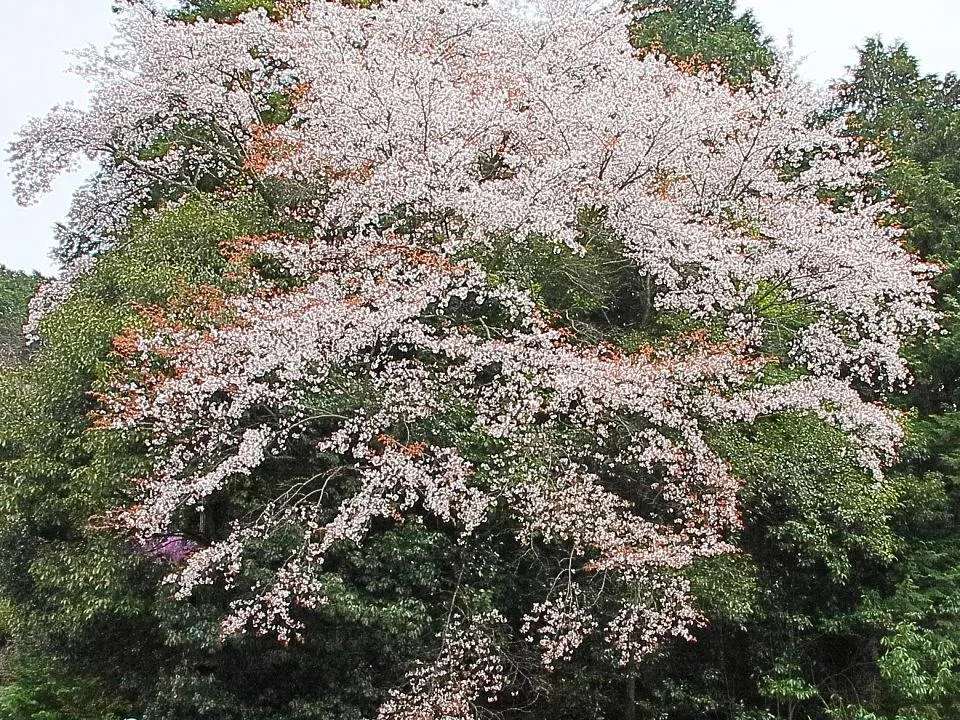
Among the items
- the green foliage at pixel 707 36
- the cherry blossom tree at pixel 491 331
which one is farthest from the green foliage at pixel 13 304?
the green foliage at pixel 707 36

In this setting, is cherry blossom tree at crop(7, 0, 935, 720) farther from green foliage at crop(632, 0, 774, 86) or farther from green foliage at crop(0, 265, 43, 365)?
green foliage at crop(0, 265, 43, 365)

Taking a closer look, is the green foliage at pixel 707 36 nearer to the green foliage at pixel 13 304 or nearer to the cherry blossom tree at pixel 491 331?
the cherry blossom tree at pixel 491 331

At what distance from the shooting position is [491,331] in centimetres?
764

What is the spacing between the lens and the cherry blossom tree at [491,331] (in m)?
6.93

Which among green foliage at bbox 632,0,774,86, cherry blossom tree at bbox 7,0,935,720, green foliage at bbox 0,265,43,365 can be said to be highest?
green foliage at bbox 632,0,774,86

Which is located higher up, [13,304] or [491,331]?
[13,304]

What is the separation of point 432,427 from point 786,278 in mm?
3703

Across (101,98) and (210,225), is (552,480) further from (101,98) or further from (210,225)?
(101,98)

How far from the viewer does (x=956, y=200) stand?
12328 millimetres

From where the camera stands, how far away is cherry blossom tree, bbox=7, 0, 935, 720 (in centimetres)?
693

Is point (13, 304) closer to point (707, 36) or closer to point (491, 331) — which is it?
point (707, 36)

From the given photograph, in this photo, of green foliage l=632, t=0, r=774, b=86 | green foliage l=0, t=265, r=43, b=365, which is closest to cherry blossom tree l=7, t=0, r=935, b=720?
green foliage l=632, t=0, r=774, b=86

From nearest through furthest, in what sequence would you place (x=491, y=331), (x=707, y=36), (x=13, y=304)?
(x=491, y=331), (x=707, y=36), (x=13, y=304)

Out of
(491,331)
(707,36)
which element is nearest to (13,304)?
(707,36)
